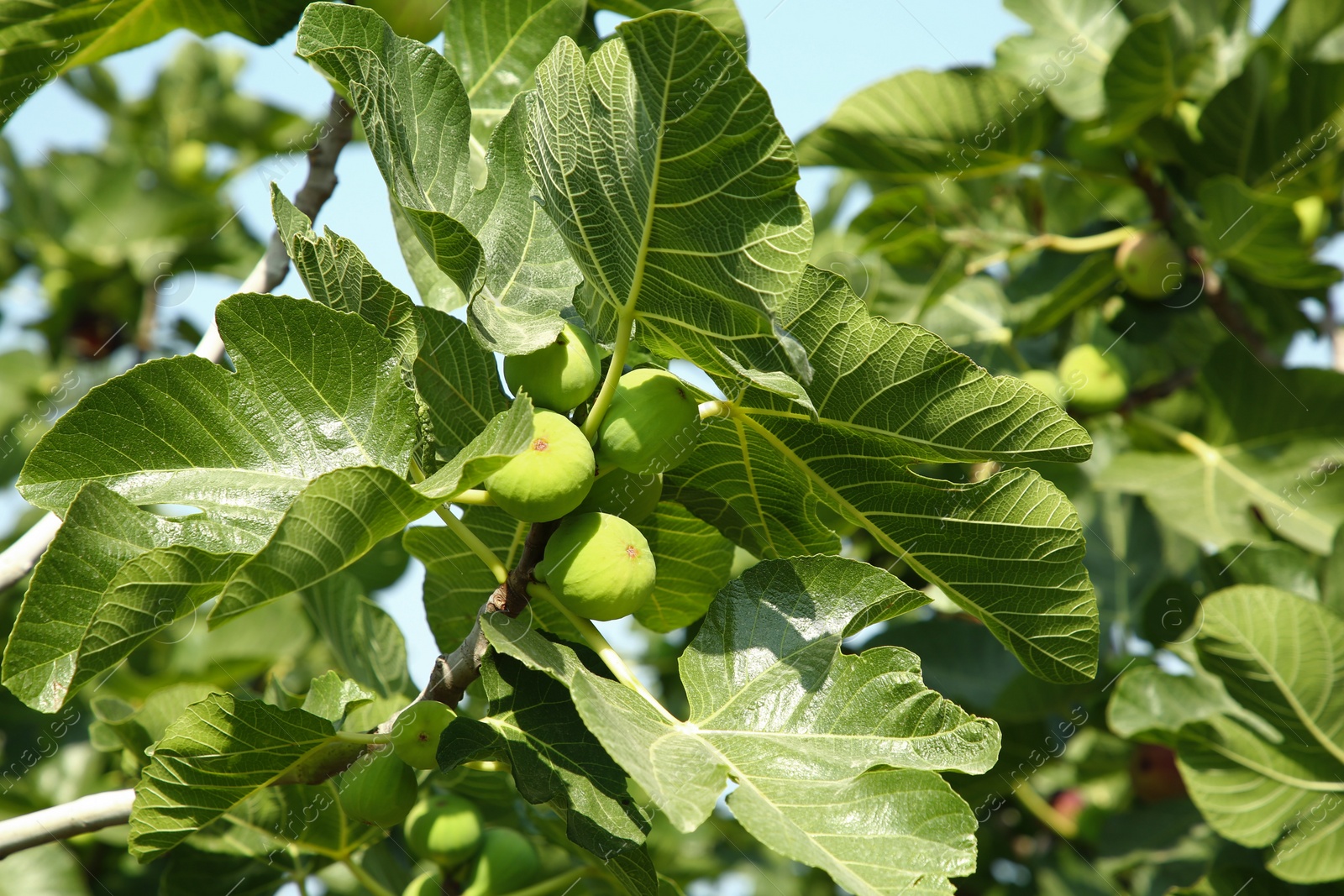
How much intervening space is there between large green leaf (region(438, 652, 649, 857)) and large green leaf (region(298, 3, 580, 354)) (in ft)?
1.18

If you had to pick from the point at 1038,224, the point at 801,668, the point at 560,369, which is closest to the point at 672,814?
the point at 801,668

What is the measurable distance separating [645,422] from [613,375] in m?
0.05

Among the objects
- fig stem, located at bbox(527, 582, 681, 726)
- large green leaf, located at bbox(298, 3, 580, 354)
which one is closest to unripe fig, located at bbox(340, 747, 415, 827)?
fig stem, located at bbox(527, 582, 681, 726)

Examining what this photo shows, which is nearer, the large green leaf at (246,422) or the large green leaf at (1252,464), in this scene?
the large green leaf at (246,422)

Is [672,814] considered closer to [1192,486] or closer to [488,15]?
[488,15]

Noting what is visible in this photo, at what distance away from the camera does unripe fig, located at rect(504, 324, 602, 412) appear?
99 cm

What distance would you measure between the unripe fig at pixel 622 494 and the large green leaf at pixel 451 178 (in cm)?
18

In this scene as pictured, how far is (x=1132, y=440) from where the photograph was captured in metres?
2.62

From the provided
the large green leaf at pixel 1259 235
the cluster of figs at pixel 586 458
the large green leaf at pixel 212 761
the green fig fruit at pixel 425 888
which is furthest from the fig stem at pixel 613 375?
the large green leaf at pixel 1259 235

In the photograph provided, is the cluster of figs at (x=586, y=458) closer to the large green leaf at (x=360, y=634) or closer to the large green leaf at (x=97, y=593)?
the large green leaf at (x=97, y=593)

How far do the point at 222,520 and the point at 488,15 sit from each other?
77 centimetres

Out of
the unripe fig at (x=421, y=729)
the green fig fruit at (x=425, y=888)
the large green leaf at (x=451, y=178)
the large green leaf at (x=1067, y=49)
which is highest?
the large green leaf at (x=1067, y=49)

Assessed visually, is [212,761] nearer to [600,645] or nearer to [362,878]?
[600,645]

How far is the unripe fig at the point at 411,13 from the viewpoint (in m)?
1.48
